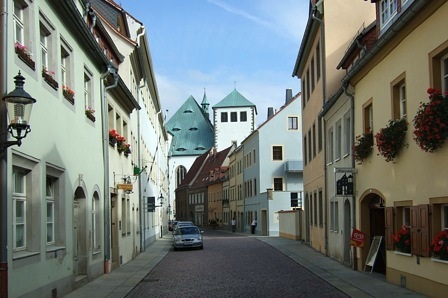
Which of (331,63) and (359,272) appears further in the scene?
(331,63)

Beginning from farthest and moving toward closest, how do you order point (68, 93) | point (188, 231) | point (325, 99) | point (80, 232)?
point (188, 231) < point (325, 99) < point (80, 232) < point (68, 93)

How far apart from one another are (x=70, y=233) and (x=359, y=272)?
9.38 m

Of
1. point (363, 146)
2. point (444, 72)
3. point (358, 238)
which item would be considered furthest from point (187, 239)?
point (444, 72)

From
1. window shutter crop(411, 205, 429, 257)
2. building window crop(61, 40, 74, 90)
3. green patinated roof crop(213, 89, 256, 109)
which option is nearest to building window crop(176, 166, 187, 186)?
green patinated roof crop(213, 89, 256, 109)

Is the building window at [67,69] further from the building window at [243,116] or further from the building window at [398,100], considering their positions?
the building window at [243,116]

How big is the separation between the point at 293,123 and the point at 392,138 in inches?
1744

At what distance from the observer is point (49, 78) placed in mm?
13383

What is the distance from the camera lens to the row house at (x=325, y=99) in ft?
79.6

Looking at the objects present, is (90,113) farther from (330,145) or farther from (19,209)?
(330,145)

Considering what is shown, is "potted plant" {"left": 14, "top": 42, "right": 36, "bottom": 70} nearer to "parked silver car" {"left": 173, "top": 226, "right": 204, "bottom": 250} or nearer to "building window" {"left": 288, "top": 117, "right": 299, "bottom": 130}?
"parked silver car" {"left": 173, "top": 226, "right": 204, "bottom": 250}

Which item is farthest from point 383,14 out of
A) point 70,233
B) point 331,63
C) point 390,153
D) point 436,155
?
point 70,233

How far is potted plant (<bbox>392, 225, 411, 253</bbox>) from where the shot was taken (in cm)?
1474

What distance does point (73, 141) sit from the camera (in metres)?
15.8

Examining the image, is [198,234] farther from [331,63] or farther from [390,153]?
[390,153]
